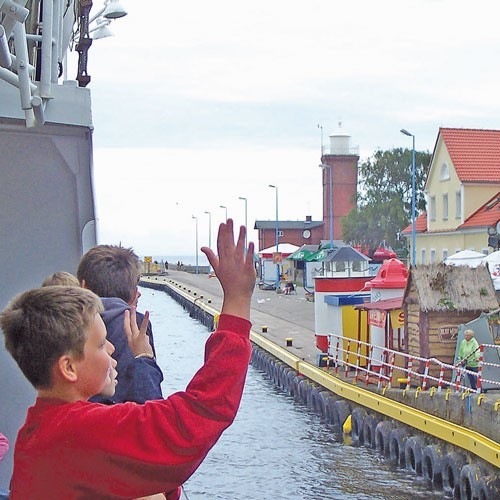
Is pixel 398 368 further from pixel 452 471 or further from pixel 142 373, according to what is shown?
pixel 142 373

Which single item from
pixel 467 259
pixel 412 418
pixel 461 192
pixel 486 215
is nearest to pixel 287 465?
pixel 412 418

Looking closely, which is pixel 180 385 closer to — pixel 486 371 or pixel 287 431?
pixel 287 431

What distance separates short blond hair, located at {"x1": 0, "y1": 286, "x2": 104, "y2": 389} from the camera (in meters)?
2.11

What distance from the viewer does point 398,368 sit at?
14461 mm

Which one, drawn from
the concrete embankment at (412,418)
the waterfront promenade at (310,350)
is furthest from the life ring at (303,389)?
the waterfront promenade at (310,350)

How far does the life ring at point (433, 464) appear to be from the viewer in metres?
12.9

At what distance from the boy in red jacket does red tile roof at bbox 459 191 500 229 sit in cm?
3417

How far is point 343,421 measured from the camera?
17.8 m

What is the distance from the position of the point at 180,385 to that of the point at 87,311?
24.9 metres

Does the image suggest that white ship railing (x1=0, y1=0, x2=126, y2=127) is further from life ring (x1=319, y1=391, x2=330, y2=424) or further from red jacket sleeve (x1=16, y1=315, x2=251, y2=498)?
life ring (x1=319, y1=391, x2=330, y2=424)

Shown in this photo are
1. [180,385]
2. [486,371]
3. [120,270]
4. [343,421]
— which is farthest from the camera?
[180,385]

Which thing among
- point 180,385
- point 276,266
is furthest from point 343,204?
point 180,385

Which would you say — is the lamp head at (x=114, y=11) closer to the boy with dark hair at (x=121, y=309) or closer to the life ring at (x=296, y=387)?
the boy with dark hair at (x=121, y=309)

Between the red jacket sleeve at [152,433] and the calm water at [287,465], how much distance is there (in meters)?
11.5
